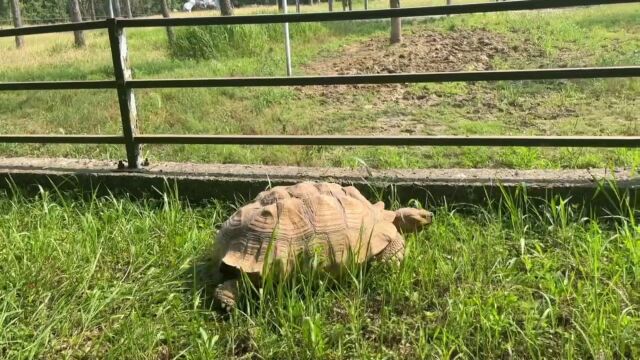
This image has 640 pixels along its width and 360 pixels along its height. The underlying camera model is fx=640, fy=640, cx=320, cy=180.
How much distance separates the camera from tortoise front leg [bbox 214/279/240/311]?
3.03m

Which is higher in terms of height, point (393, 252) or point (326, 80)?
point (326, 80)

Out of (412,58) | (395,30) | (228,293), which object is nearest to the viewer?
(228,293)

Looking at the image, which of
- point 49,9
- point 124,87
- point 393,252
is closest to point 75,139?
point 124,87

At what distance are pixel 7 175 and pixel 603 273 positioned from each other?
13.6ft

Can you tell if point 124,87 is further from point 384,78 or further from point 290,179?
point 384,78

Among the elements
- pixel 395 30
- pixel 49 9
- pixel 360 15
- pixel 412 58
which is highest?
pixel 49 9

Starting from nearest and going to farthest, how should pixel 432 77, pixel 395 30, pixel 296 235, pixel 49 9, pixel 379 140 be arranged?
pixel 296 235, pixel 432 77, pixel 379 140, pixel 395 30, pixel 49 9

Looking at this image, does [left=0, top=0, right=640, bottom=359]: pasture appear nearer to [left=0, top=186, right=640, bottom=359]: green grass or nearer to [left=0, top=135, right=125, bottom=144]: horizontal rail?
[left=0, top=186, right=640, bottom=359]: green grass

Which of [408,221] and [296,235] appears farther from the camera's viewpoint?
[408,221]

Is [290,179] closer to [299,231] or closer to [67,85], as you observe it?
[299,231]

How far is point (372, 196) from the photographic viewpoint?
4.17 m

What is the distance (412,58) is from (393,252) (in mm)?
7073

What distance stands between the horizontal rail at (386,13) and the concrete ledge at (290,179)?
1004 millimetres

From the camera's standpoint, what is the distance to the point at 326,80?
4172 millimetres
